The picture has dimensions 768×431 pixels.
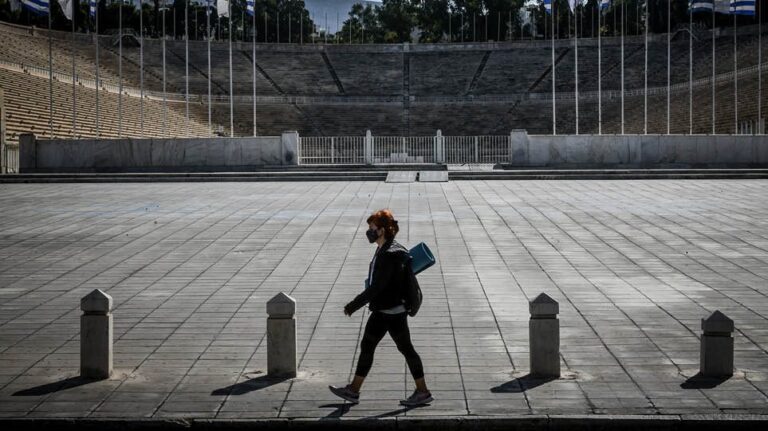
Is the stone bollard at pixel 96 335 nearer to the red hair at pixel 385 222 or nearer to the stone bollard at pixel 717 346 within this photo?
the red hair at pixel 385 222

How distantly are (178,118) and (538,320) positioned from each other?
168 feet

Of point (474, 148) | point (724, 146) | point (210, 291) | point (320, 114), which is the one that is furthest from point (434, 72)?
point (210, 291)

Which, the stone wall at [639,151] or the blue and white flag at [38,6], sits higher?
the blue and white flag at [38,6]

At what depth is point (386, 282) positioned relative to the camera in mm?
6516

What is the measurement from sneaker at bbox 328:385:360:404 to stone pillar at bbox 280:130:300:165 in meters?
30.2

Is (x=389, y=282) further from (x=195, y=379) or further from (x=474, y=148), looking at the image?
(x=474, y=148)

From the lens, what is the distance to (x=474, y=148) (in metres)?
38.9

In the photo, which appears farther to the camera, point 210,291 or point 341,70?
point 341,70

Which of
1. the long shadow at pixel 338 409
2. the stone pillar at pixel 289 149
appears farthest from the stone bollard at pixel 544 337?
the stone pillar at pixel 289 149

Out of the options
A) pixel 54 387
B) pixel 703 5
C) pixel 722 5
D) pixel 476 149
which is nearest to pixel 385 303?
pixel 54 387

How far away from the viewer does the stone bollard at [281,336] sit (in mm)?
7176

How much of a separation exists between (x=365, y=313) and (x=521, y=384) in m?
2.98

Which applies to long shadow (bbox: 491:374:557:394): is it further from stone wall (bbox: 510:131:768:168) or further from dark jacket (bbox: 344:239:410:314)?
stone wall (bbox: 510:131:768:168)

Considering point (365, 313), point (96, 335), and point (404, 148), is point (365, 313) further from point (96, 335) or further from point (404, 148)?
point (404, 148)
